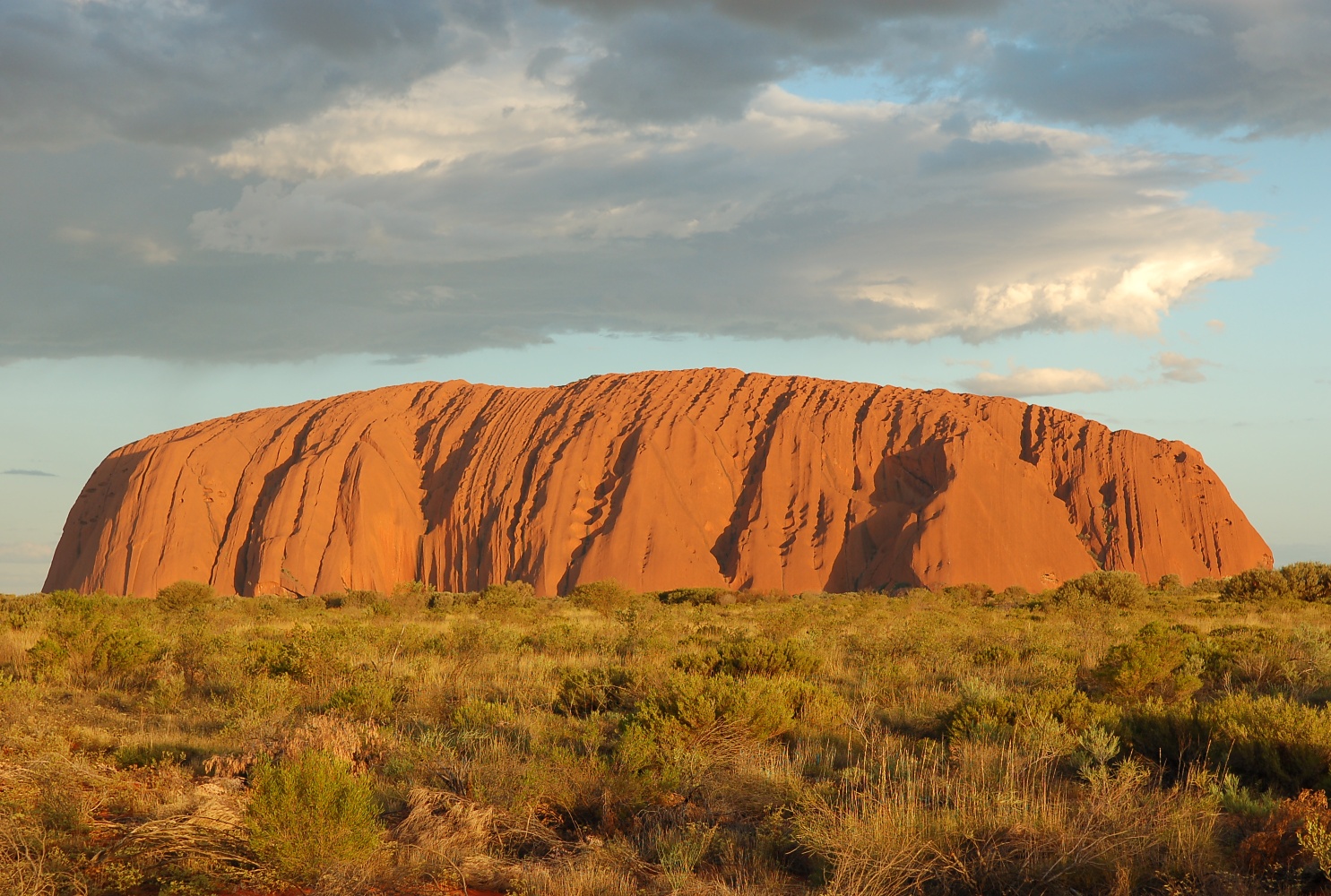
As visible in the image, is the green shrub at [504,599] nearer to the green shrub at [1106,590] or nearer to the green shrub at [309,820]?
the green shrub at [1106,590]

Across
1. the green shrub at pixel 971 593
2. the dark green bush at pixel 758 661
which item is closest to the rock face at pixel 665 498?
the green shrub at pixel 971 593

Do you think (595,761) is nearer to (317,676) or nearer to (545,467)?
(317,676)

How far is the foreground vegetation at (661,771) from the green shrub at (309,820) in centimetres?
1

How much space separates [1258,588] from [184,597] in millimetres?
33563

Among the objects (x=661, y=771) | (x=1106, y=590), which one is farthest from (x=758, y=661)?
(x=1106, y=590)

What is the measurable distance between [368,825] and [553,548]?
51357mm

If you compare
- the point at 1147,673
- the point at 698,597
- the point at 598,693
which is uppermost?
the point at 1147,673

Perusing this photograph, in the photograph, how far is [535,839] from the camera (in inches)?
215

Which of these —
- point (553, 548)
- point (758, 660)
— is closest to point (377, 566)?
point (553, 548)

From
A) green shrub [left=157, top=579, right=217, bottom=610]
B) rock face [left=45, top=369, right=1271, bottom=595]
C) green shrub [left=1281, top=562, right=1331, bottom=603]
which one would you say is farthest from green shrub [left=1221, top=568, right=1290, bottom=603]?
green shrub [left=157, top=579, right=217, bottom=610]

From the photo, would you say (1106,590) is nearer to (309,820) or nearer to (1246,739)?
(1246,739)

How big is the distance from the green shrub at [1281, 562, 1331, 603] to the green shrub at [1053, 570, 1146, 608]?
399cm

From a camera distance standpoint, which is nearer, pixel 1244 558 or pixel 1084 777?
pixel 1084 777

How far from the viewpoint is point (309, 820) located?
4.84m
